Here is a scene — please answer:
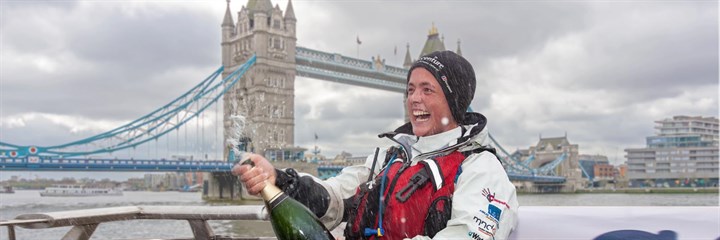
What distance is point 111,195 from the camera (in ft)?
182

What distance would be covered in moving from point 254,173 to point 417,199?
42 cm

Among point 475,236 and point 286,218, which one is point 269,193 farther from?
point 475,236

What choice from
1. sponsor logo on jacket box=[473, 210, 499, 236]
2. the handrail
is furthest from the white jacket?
the handrail

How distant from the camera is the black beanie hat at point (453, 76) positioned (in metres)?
1.78

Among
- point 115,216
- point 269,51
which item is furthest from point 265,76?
point 115,216

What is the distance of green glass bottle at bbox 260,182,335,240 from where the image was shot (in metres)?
1.50

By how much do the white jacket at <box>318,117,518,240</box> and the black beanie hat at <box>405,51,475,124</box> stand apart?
0.21ft

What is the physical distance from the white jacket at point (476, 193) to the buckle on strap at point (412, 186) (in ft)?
0.27

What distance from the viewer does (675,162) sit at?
82250 mm

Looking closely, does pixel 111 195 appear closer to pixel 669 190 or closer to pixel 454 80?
pixel 669 190

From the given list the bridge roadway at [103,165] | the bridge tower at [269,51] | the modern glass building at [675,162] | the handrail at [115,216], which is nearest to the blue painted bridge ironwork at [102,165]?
the bridge roadway at [103,165]

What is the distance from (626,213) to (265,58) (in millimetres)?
49894

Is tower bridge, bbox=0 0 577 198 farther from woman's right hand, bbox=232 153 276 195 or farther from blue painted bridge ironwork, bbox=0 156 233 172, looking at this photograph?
woman's right hand, bbox=232 153 276 195

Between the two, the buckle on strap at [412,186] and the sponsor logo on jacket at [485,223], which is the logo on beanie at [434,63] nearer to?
the buckle on strap at [412,186]
